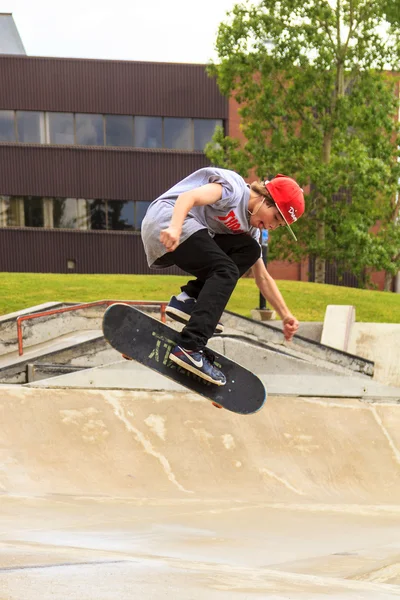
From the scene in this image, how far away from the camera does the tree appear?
18172mm

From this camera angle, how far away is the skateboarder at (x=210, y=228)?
433 centimetres

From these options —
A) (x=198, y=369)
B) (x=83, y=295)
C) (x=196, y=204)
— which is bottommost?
(x=83, y=295)

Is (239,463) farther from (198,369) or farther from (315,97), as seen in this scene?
(315,97)

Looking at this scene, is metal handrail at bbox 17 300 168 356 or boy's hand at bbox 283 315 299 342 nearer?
boy's hand at bbox 283 315 299 342

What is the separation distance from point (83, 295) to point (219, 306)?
34.2ft

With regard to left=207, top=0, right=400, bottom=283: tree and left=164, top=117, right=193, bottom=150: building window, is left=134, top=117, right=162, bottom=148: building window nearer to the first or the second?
left=164, top=117, right=193, bottom=150: building window

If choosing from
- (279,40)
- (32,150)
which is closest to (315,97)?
(279,40)

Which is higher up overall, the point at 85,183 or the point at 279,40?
the point at 279,40

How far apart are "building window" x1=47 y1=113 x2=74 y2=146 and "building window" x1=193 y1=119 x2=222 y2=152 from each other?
17.7 feet

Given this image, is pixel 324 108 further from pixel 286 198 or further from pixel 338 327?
pixel 286 198

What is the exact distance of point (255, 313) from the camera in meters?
12.7

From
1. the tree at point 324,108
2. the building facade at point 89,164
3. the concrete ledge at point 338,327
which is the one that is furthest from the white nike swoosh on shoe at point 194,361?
the building facade at point 89,164

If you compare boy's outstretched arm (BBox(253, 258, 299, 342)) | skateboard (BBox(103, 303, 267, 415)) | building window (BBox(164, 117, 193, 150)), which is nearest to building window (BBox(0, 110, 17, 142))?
building window (BBox(164, 117, 193, 150))

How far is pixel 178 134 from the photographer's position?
2767 centimetres
